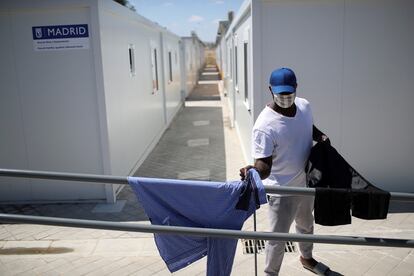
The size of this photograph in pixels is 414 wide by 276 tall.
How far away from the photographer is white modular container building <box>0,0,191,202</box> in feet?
19.3

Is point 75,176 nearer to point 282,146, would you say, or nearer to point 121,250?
point 282,146

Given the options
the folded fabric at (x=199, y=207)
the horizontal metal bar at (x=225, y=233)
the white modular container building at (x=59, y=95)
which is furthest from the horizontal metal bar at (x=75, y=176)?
the white modular container building at (x=59, y=95)

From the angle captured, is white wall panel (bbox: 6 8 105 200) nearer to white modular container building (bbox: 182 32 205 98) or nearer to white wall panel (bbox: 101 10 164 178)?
white wall panel (bbox: 101 10 164 178)

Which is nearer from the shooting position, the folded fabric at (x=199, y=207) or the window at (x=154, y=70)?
the folded fabric at (x=199, y=207)

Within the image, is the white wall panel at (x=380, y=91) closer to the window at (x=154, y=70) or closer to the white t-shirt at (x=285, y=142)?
the white t-shirt at (x=285, y=142)

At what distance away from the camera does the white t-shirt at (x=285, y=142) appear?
3258 mm

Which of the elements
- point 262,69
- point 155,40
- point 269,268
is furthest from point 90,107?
point 155,40

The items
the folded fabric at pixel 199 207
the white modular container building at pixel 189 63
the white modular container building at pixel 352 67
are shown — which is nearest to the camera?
the folded fabric at pixel 199 207

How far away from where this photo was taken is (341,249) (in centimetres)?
462

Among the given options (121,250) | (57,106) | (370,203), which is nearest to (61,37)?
(57,106)

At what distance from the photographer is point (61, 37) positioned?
5906 mm

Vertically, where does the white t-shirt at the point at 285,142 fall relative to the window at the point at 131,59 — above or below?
below

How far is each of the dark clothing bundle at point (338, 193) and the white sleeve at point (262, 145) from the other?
1.07 ft

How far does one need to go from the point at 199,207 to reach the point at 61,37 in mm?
4206
